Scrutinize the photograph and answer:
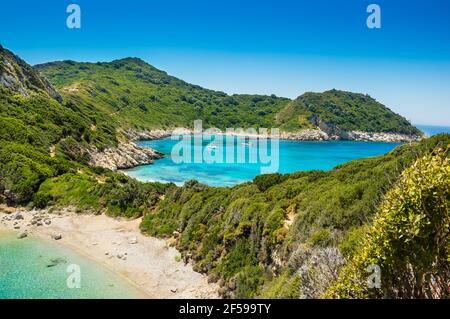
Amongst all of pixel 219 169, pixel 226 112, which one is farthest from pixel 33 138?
pixel 226 112

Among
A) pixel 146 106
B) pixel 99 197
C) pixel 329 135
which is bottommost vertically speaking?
pixel 99 197

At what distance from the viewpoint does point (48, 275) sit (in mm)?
21000

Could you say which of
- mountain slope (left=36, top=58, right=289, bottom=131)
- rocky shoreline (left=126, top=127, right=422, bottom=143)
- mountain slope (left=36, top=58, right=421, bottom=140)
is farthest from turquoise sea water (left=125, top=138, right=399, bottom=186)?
mountain slope (left=36, top=58, right=421, bottom=140)

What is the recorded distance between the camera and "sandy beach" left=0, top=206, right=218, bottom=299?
2112 centimetres

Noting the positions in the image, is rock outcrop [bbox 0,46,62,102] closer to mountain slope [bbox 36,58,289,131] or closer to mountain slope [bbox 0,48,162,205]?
mountain slope [bbox 0,48,162,205]

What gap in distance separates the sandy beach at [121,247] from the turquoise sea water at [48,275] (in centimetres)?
96

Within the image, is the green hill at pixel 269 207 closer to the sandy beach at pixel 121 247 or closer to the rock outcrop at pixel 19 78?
the rock outcrop at pixel 19 78

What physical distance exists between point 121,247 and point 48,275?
615 centimetres

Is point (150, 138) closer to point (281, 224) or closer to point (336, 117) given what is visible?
point (336, 117)

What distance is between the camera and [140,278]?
21.9 m

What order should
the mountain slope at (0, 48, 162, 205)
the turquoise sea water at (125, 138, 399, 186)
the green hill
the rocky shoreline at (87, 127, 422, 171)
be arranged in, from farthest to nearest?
the rocky shoreline at (87, 127, 422, 171), the turquoise sea water at (125, 138, 399, 186), the mountain slope at (0, 48, 162, 205), the green hill

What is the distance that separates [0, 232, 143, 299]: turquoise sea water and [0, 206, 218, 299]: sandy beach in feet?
3.14

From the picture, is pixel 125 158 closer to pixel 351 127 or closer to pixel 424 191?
pixel 424 191
